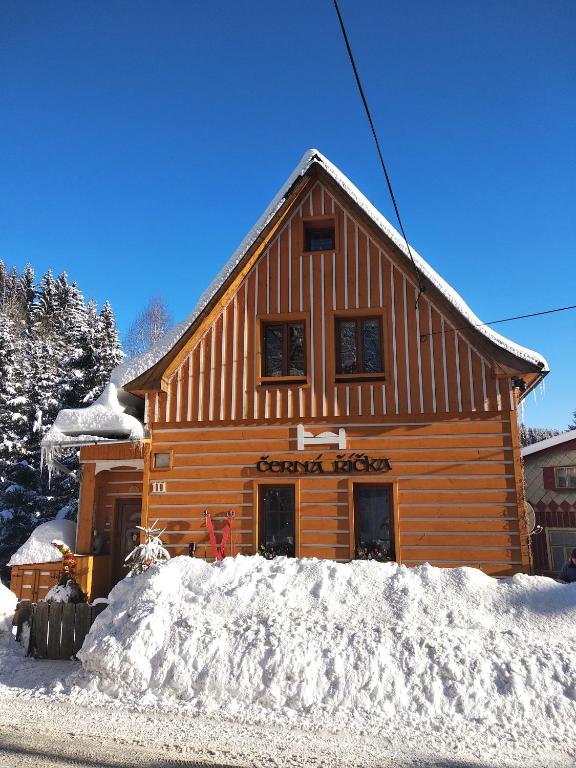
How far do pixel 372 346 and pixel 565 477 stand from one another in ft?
29.6

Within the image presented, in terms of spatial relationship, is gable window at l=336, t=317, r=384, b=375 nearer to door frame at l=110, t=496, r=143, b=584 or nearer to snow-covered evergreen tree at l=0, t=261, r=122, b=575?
door frame at l=110, t=496, r=143, b=584

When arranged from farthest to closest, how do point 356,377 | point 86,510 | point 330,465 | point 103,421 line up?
point 86,510 → point 103,421 → point 356,377 → point 330,465

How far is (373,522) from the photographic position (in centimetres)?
1103

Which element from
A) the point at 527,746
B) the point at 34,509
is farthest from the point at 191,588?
the point at 34,509

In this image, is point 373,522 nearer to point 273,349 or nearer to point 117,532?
point 273,349

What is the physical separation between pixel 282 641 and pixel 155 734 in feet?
6.28

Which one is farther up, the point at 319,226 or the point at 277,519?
the point at 319,226

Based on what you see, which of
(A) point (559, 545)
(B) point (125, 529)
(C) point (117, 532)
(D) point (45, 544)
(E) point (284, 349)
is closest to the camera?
(E) point (284, 349)

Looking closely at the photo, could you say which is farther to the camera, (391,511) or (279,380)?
(279,380)

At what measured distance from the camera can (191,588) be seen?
864 cm

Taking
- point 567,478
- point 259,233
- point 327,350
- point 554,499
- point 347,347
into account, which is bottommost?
point 554,499

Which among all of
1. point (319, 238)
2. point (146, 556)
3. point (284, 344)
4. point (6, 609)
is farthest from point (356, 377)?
point (6, 609)

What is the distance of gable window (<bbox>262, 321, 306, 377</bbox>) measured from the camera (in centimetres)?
1200

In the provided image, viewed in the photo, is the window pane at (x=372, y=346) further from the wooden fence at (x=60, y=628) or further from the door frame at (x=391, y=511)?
the wooden fence at (x=60, y=628)
